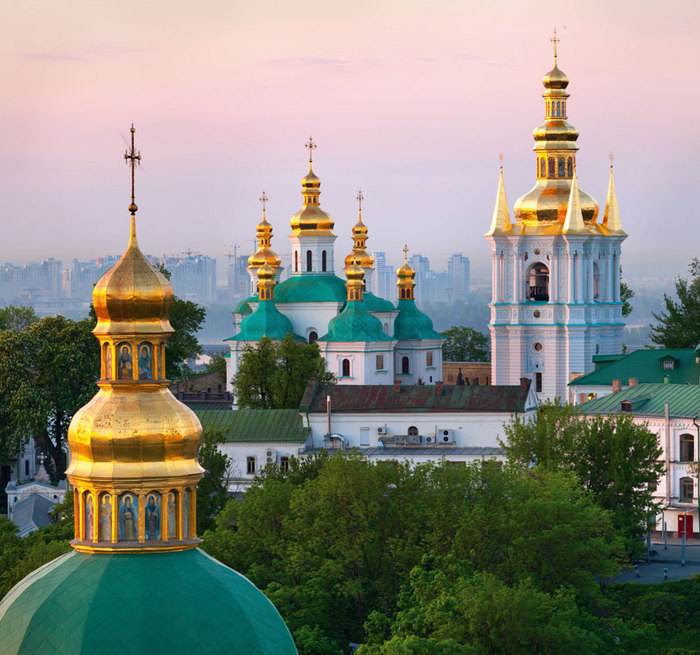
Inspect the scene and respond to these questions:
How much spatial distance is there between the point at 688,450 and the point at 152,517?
136ft

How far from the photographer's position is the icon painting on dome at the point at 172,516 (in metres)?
17.9

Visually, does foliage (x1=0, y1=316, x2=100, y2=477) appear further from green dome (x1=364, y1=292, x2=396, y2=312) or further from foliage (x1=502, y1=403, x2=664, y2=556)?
green dome (x1=364, y1=292, x2=396, y2=312)

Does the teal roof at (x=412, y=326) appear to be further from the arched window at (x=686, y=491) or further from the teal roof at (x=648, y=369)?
the arched window at (x=686, y=491)

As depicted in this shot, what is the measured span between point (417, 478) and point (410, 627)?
813 cm

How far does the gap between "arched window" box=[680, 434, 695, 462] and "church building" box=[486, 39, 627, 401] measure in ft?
95.1

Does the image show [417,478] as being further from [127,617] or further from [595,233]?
[595,233]

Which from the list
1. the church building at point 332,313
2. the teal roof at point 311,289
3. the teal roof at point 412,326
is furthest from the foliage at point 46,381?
the teal roof at point 412,326

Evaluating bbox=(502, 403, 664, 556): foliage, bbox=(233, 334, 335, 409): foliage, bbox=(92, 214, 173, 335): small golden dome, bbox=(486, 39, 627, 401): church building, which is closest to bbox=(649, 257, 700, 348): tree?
bbox=(486, 39, 627, 401): church building

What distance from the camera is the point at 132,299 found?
18.3m

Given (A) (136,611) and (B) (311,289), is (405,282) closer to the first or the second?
(B) (311,289)

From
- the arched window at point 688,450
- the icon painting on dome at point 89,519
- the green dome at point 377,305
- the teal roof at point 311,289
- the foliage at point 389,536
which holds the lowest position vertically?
the foliage at point 389,536

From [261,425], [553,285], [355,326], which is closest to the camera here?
[261,425]

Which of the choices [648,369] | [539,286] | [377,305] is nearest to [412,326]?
[377,305]

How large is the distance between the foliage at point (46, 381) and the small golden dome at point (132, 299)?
48.1 m
